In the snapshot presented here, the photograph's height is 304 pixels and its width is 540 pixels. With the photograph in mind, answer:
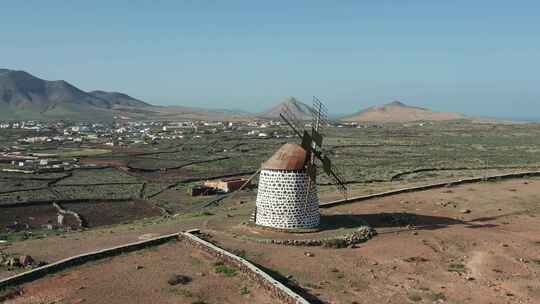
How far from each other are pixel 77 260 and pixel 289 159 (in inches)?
459

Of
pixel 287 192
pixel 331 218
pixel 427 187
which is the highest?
pixel 287 192

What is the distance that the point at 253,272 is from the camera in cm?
2220

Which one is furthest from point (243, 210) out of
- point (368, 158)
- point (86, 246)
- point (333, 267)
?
point (368, 158)

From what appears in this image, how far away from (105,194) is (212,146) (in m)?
55.9

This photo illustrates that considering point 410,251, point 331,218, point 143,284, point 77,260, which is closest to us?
point 143,284

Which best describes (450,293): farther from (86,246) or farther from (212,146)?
(212,146)

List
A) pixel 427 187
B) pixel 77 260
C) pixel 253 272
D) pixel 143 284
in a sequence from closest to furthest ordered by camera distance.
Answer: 1. pixel 143 284
2. pixel 253 272
3. pixel 77 260
4. pixel 427 187

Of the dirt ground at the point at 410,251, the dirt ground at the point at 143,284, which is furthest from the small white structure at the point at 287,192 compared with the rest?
the dirt ground at the point at 143,284

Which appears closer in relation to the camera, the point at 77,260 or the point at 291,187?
the point at 77,260

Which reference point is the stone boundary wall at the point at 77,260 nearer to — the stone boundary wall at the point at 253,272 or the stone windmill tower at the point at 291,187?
the stone boundary wall at the point at 253,272

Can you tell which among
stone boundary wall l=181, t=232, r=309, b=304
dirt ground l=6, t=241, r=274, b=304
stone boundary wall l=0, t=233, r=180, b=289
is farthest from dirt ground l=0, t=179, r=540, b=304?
dirt ground l=6, t=241, r=274, b=304

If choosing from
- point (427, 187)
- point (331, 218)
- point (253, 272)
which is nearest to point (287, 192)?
point (331, 218)

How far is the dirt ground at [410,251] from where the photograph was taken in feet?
69.1

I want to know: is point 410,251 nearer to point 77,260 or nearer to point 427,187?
point 77,260
